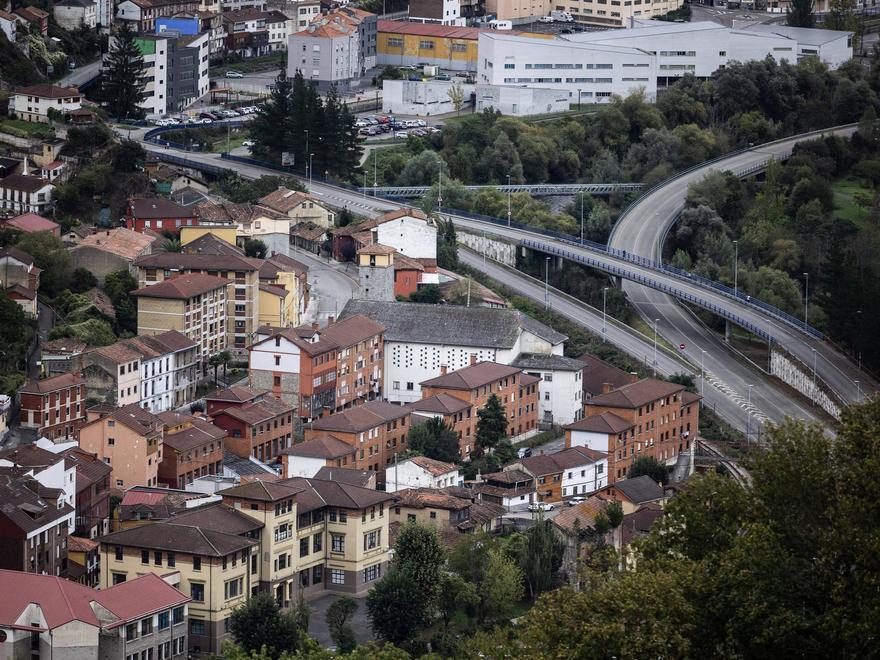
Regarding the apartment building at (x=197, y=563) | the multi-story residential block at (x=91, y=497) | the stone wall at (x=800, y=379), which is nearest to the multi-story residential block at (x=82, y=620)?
the apartment building at (x=197, y=563)

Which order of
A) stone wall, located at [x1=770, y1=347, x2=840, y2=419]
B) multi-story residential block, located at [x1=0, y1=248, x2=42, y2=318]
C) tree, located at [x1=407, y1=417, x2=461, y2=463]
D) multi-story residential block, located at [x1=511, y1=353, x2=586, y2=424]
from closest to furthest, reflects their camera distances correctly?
1. tree, located at [x1=407, y1=417, x2=461, y2=463]
2. multi-story residential block, located at [x1=0, y1=248, x2=42, y2=318]
3. multi-story residential block, located at [x1=511, y1=353, x2=586, y2=424]
4. stone wall, located at [x1=770, y1=347, x2=840, y2=419]

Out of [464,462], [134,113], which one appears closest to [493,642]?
[464,462]

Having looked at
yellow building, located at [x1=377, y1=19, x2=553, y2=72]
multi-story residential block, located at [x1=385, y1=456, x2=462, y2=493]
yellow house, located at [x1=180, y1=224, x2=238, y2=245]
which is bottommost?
multi-story residential block, located at [x1=385, y1=456, x2=462, y2=493]

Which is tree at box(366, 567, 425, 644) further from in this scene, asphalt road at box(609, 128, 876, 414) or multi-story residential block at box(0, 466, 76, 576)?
asphalt road at box(609, 128, 876, 414)

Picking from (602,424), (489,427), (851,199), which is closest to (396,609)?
(489,427)

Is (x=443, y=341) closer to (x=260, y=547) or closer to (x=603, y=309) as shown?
(x=603, y=309)

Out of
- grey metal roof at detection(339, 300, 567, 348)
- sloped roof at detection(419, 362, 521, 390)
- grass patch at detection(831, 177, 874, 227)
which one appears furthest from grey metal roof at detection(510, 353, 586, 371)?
grass patch at detection(831, 177, 874, 227)

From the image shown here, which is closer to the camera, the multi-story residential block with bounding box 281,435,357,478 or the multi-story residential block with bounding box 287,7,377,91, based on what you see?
the multi-story residential block with bounding box 281,435,357,478

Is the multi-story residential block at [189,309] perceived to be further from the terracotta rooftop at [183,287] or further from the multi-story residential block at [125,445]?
the multi-story residential block at [125,445]

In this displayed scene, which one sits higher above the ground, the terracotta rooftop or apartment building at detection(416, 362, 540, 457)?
the terracotta rooftop
